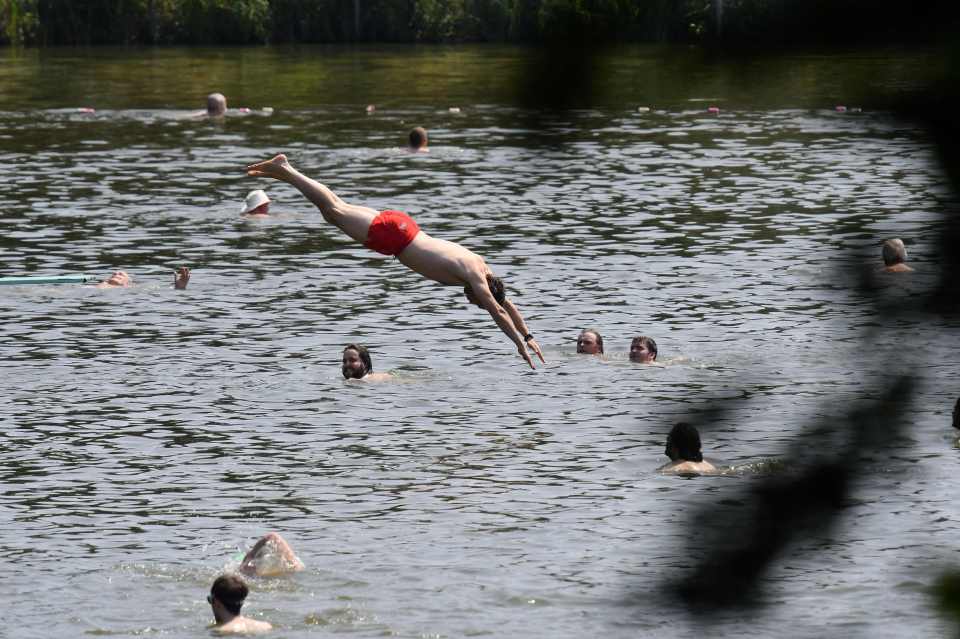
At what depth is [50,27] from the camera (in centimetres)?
11969

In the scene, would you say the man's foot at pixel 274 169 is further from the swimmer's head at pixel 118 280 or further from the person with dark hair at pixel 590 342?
the swimmer's head at pixel 118 280

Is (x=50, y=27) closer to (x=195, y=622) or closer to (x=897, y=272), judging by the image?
(x=195, y=622)

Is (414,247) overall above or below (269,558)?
above

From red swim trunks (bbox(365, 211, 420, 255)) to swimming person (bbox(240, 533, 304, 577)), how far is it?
5750 mm

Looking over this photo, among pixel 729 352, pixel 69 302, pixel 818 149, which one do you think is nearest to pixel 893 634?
pixel 729 352

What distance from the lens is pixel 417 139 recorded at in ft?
171

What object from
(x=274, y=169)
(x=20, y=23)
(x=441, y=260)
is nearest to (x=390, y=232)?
(x=441, y=260)

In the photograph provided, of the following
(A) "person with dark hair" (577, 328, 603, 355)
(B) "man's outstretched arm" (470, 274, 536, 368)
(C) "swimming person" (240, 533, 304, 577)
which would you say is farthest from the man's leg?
(A) "person with dark hair" (577, 328, 603, 355)

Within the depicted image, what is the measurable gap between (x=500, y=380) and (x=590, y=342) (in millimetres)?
1606

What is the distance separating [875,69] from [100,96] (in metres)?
74.5

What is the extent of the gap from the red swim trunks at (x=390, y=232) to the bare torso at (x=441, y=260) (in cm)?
18

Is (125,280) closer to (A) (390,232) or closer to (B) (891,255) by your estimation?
(A) (390,232)

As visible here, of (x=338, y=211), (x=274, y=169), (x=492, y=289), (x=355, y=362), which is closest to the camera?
(x=274, y=169)

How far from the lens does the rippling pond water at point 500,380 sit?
299 centimetres
